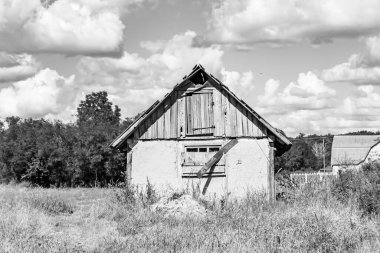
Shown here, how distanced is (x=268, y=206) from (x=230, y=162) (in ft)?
8.91

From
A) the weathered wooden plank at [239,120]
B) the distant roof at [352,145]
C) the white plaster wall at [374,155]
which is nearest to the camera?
the weathered wooden plank at [239,120]

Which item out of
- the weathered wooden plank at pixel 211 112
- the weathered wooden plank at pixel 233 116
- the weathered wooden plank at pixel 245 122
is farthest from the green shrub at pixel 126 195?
the weathered wooden plank at pixel 245 122

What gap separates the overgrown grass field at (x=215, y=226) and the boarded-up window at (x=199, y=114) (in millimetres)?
2757

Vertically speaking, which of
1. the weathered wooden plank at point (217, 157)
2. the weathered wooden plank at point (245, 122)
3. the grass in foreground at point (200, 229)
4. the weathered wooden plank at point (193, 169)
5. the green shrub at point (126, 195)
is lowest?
the grass in foreground at point (200, 229)

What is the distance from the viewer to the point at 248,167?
18.5m

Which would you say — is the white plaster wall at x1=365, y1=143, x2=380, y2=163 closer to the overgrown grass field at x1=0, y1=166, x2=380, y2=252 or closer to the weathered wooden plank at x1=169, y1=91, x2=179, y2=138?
the overgrown grass field at x1=0, y1=166, x2=380, y2=252

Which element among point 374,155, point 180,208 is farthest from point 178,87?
point 374,155

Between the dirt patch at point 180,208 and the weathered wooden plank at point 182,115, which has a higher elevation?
the weathered wooden plank at point 182,115

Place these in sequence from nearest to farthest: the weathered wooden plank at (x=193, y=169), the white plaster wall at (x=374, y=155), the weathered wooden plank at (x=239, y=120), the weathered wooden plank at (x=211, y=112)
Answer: the weathered wooden plank at (x=193, y=169) < the weathered wooden plank at (x=239, y=120) < the weathered wooden plank at (x=211, y=112) < the white plaster wall at (x=374, y=155)

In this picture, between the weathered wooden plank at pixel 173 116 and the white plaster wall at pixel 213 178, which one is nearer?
the white plaster wall at pixel 213 178

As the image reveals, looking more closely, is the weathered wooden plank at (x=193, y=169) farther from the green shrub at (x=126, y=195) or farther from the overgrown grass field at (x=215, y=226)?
the green shrub at (x=126, y=195)

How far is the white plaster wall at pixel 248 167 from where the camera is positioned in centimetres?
1842

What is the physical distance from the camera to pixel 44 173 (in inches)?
1426

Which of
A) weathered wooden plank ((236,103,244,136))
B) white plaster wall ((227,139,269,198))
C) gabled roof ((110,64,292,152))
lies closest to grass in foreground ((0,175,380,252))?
white plaster wall ((227,139,269,198))
